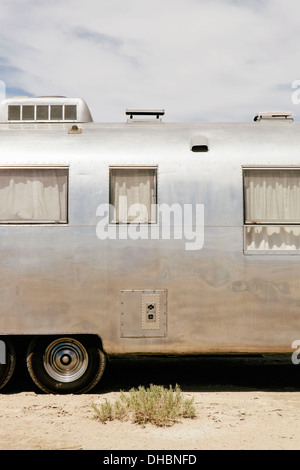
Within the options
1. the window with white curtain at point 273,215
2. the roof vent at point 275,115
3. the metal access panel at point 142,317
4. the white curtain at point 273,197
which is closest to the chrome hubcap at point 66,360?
the metal access panel at point 142,317

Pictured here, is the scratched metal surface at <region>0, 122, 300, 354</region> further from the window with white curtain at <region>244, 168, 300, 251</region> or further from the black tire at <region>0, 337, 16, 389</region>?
the black tire at <region>0, 337, 16, 389</region>

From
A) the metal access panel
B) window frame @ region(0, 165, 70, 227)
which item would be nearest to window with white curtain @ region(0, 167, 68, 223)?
window frame @ region(0, 165, 70, 227)

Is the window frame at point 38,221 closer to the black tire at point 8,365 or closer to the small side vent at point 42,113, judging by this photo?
the small side vent at point 42,113

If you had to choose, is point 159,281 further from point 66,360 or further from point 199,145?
point 199,145

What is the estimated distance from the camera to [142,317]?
6688mm

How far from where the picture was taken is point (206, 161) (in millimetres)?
6895

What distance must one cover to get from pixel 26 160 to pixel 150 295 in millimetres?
2350

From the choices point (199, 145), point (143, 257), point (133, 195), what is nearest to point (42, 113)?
point (133, 195)

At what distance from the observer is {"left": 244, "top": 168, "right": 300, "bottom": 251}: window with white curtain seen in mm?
6766

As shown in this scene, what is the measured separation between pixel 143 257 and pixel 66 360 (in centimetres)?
165

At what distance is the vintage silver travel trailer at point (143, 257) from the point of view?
6691 mm

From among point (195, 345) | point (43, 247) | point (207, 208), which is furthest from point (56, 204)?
point (195, 345)

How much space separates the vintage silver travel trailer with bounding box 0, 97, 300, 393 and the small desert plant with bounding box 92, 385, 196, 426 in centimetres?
67

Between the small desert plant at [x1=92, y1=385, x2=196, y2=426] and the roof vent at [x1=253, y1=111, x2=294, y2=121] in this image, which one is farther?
the roof vent at [x1=253, y1=111, x2=294, y2=121]
